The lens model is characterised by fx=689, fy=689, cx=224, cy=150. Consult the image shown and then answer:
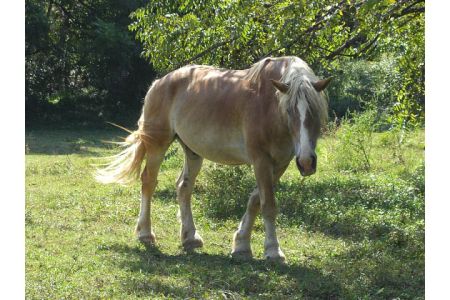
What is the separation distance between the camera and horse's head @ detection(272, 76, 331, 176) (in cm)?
581

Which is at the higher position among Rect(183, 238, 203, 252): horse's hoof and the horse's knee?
the horse's knee

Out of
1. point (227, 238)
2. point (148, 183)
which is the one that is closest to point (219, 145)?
point (148, 183)

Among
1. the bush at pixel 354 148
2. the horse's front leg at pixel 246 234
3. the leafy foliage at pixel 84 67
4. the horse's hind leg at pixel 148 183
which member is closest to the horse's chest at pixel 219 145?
the horse's front leg at pixel 246 234

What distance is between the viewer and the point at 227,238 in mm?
7730

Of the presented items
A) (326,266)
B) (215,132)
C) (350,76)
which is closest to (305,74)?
(215,132)

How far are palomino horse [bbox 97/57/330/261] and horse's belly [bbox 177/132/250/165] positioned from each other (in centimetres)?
1

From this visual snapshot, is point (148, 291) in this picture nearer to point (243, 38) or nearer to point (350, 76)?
point (243, 38)

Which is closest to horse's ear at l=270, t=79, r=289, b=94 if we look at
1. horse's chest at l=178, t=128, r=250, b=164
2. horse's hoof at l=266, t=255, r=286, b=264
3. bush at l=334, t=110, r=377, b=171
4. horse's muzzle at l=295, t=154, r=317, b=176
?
horse's muzzle at l=295, t=154, r=317, b=176

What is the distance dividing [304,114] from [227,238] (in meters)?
2.32

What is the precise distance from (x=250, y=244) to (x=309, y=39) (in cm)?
292

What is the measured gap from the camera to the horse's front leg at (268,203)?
21.4 feet

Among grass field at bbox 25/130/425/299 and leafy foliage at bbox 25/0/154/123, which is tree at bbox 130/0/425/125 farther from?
leafy foliage at bbox 25/0/154/123

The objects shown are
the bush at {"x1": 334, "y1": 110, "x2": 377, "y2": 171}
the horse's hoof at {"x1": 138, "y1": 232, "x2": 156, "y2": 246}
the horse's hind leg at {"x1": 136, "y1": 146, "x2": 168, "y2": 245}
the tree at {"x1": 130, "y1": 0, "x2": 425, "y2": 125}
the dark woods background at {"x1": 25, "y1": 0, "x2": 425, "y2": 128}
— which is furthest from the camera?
the bush at {"x1": 334, "y1": 110, "x2": 377, "y2": 171}

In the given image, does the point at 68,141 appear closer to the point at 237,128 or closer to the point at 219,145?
the point at 219,145
